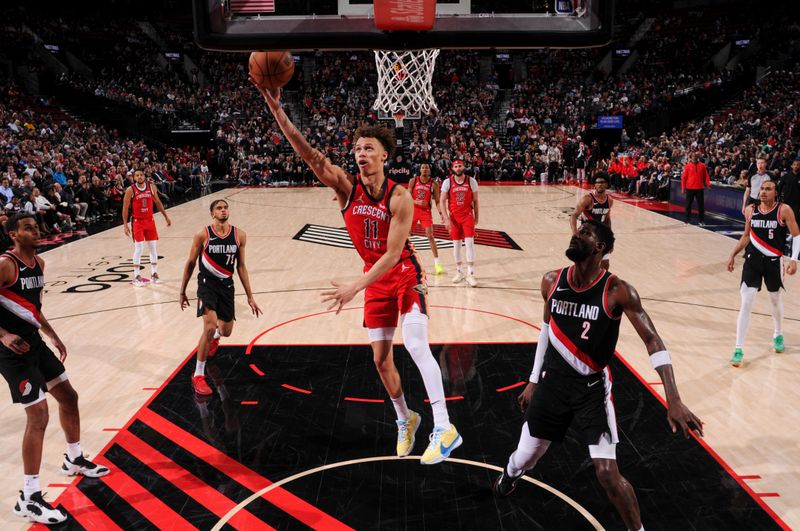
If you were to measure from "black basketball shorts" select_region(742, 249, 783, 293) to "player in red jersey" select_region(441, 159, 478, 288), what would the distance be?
3877 mm

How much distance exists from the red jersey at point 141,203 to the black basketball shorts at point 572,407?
7.63 meters

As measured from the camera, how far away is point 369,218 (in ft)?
13.3

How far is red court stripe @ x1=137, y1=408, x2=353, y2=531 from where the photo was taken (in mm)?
3854

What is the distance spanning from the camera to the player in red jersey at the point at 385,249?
3.92m

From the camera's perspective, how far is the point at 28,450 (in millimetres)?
3885

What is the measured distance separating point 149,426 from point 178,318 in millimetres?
3144

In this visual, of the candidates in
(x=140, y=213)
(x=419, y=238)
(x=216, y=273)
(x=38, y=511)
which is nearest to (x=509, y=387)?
(x=216, y=273)

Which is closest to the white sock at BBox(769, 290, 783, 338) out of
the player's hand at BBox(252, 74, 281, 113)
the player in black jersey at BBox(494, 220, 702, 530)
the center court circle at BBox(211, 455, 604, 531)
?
the center court circle at BBox(211, 455, 604, 531)

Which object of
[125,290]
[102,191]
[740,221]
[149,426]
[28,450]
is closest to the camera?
[28,450]

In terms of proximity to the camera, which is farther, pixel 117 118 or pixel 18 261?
pixel 117 118

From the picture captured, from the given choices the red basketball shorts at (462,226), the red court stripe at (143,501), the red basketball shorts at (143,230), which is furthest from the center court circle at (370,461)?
the red basketball shorts at (143,230)

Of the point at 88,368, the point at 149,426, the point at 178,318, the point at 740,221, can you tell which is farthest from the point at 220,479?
the point at 740,221

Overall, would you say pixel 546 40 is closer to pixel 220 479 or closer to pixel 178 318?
pixel 220 479

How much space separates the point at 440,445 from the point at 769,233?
160 inches
